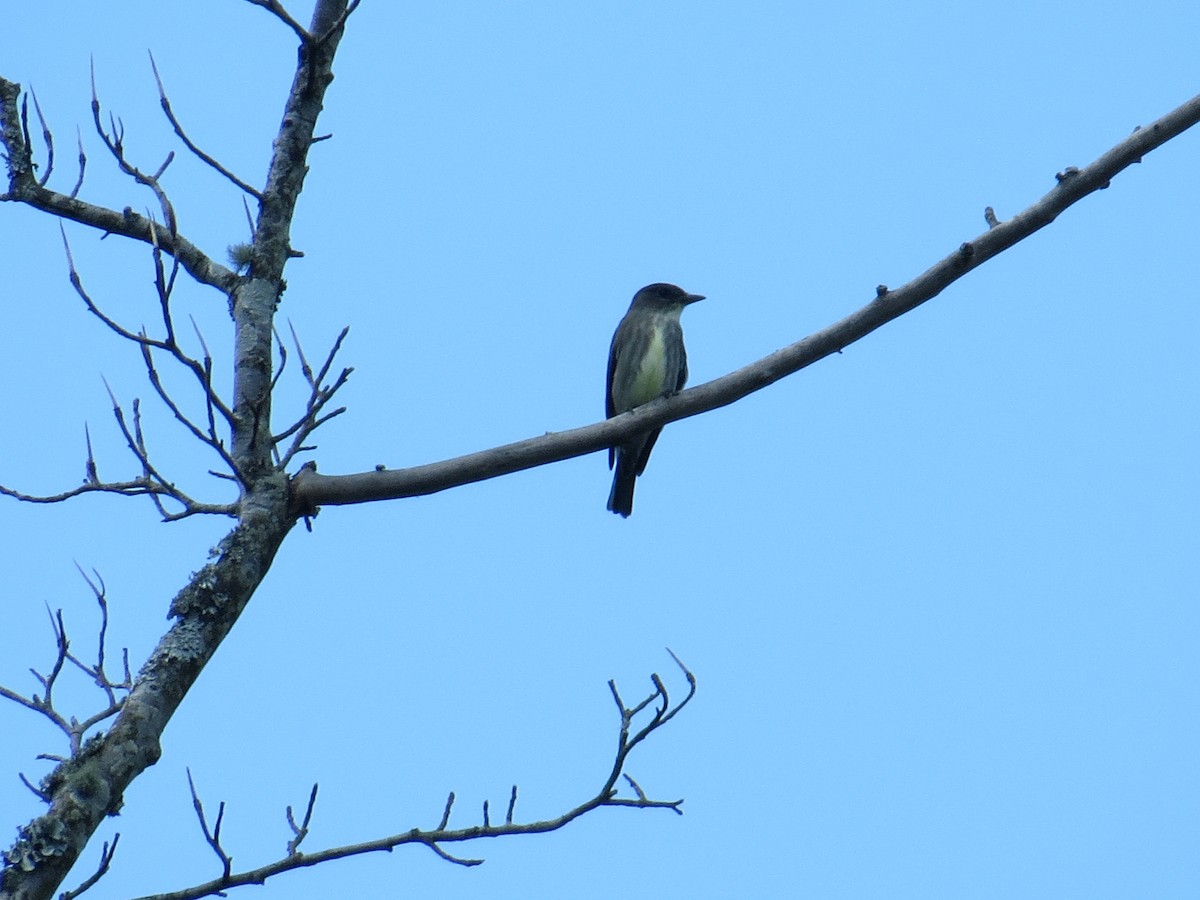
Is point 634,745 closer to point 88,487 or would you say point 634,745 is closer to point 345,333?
point 345,333


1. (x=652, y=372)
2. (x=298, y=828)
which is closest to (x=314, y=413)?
(x=298, y=828)

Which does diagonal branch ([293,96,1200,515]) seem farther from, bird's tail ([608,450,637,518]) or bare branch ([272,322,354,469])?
bird's tail ([608,450,637,518])

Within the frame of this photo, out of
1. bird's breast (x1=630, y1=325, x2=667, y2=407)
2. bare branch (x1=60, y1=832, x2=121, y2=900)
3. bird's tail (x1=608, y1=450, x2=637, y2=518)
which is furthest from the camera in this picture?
bird's tail (x1=608, y1=450, x2=637, y2=518)

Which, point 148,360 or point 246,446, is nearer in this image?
point 148,360

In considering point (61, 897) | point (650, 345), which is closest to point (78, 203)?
point (61, 897)

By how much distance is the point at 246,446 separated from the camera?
436 cm

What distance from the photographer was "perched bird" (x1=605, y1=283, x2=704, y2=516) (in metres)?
7.94

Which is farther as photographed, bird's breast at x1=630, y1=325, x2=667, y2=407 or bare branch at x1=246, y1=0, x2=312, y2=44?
bird's breast at x1=630, y1=325, x2=667, y2=407

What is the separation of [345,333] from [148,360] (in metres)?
0.58

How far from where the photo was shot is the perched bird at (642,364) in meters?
7.94

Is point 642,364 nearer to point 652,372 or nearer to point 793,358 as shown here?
point 652,372

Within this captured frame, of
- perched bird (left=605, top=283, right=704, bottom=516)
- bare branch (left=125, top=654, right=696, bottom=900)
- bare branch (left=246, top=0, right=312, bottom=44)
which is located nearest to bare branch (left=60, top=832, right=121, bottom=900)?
bare branch (left=125, top=654, right=696, bottom=900)

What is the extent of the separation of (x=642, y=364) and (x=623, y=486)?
31.1 inches

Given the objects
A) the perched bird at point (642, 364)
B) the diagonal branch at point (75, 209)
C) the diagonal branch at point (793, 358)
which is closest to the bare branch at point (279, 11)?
the diagonal branch at point (75, 209)
